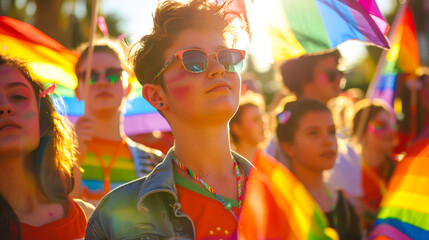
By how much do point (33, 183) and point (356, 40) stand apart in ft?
6.27

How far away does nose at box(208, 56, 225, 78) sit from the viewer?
Answer: 2557 mm

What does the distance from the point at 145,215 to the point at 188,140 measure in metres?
0.39

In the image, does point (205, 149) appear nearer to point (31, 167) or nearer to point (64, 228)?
point (64, 228)

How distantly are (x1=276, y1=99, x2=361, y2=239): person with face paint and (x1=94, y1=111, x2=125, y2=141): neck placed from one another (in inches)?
52.3

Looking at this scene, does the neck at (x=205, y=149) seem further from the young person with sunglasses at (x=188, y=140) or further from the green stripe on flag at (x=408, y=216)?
the green stripe on flag at (x=408, y=216)

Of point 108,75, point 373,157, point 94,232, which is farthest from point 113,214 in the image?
point 373,157

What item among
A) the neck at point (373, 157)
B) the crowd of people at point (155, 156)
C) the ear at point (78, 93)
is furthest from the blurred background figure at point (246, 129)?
the crowd of people at point (155, 156)

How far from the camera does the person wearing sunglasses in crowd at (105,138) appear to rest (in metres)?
3.89

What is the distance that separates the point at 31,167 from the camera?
297 cm

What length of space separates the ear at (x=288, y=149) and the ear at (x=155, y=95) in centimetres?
207

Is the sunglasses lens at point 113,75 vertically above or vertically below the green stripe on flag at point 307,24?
below

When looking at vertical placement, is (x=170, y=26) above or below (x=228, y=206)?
above

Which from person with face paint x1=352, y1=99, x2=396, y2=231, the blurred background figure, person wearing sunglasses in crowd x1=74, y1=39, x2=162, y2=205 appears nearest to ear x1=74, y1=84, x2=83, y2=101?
person wearing sunglasses in crowd x1=74, y1=39, x2=162, y2=205

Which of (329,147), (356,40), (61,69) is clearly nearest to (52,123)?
(61,69)
